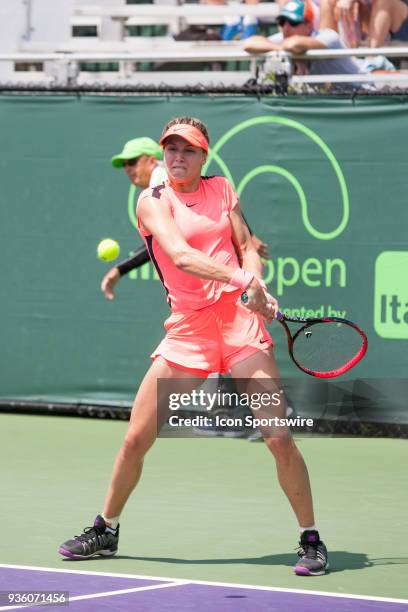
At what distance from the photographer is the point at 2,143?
9703 millimetres

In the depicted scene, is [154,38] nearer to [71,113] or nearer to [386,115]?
[71,113]

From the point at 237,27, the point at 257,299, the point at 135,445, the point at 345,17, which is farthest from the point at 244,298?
the point at 237,27

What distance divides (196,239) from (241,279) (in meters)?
0.45

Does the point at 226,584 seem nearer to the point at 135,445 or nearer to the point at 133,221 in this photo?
the point at 135,445

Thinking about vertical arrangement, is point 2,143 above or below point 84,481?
above

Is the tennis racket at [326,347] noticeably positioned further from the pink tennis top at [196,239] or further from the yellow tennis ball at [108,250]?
the yellow tennis ball at [108,250]

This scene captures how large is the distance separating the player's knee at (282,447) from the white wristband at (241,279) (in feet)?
2.23

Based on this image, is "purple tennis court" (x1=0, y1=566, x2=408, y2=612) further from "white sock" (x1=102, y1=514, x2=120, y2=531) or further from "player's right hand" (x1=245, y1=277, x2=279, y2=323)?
"player's right hand" (x1=245, y1=277, x2=279, y2=323)

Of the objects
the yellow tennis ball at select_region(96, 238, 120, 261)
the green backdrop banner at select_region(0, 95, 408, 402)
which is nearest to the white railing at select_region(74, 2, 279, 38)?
the green backdrop banner at select_region(0, 95, 408, 402)

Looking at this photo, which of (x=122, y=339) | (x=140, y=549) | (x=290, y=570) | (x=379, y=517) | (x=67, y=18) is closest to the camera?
(x=290, y=570)

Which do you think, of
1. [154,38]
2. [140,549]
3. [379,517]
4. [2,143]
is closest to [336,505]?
[379,517]

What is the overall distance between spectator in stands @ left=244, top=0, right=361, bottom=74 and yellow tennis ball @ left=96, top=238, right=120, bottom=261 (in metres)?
1.77

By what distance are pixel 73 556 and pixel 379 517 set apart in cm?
173

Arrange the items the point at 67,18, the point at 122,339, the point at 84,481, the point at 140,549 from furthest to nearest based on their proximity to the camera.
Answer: the point at 67,18 < the point at 122,339 < the point at 84,481 < the point at 140,549
